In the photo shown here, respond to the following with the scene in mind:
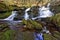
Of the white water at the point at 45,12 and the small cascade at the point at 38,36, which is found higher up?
the white water at the point at 45,12

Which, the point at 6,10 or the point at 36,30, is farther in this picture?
the point at 6,10

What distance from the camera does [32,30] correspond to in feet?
5.50

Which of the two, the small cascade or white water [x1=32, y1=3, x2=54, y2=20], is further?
white water [x1=32, y1=3, x2=54, y2=20]

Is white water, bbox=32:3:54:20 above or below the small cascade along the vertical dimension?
above

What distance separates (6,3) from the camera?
1813mm

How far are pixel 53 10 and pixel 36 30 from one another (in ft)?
1.09

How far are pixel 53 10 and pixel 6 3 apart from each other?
22.9 inches

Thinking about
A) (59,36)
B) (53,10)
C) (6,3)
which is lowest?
(59,36)

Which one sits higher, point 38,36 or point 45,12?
point 45,12

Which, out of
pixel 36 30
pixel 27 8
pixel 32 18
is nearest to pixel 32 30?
pixel 36 30

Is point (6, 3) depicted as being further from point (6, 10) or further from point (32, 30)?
point (32, 30)

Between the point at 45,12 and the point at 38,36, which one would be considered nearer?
the point at 38,36

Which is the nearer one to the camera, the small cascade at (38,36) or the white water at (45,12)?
the small cascade at (38,36)

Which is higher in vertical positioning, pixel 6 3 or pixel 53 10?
pixel 6 3
